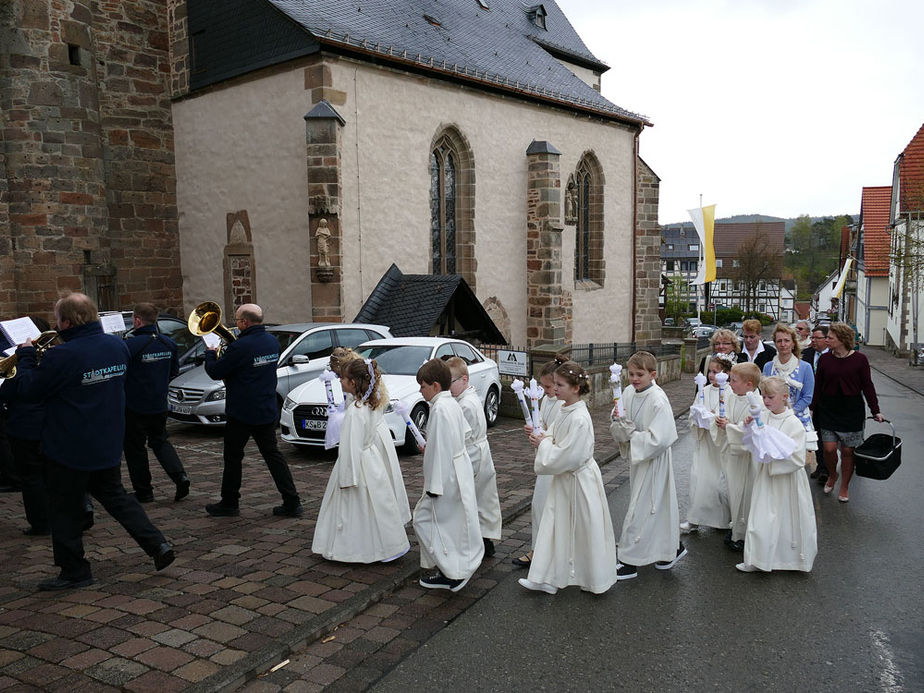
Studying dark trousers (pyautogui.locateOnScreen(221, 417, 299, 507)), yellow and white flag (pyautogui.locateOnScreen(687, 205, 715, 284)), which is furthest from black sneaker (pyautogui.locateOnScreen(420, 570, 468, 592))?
yellow and white flag (pyautogui.locateOnScreen(687, 205, 715, 284))

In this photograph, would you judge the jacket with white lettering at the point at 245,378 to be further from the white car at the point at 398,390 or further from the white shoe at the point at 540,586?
the white shoe at the point at 540,586

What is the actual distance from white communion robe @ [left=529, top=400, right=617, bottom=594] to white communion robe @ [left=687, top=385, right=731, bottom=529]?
1.89m

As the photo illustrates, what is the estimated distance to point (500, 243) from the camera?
2080 centimetres

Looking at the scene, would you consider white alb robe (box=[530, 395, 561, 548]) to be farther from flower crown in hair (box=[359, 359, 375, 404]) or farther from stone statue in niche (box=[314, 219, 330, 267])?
stone statue in niche (box=[314, 219, 330, 267])

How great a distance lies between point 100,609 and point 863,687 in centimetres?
436

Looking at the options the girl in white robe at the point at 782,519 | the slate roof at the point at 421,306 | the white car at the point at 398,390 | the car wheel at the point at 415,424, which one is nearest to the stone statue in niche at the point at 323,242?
the slate roof at the point at 421,306

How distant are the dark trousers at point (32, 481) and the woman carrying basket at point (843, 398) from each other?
7515mm

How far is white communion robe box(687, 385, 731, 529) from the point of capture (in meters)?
6.69

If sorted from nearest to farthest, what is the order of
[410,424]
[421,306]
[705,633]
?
[705,633]
[410,424]
[421,306]

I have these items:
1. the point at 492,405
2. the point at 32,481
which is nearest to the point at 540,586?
the point at 32,481

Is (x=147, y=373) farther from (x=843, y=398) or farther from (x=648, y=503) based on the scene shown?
(x=843, y=398)

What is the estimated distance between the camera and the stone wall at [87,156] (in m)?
16.5

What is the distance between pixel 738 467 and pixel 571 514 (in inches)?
82.6

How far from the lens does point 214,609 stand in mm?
4652
